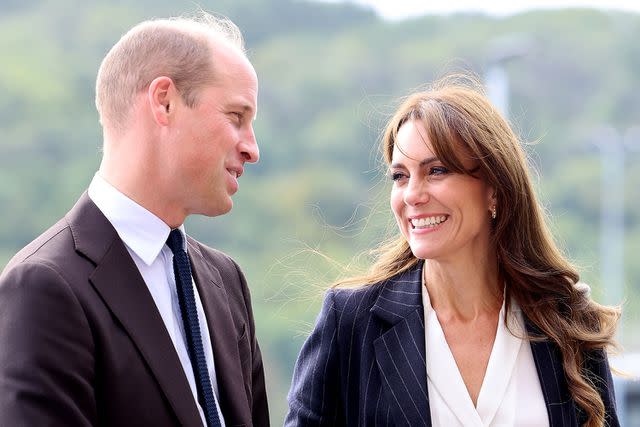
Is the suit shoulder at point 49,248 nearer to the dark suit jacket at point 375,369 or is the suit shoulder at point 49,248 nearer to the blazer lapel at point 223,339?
the blazer lapel at point 223,339

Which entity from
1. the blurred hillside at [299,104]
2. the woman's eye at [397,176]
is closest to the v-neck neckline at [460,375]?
the woman's eye at [397,176]

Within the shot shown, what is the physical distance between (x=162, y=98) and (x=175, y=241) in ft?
1.27

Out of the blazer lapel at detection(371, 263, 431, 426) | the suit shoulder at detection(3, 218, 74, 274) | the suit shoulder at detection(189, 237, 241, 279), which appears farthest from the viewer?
the blazer lapel at detection(371, 263, 431, 426)

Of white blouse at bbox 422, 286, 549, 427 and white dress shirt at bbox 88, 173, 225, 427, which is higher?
white dress shirt at bbox 88, 173, 225, 427

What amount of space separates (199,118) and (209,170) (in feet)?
0.44

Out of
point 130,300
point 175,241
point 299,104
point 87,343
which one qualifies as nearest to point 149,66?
point 175,241

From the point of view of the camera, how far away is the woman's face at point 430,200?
3432 mm

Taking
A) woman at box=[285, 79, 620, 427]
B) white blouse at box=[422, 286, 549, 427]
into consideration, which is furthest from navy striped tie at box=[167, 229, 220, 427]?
white blouse at box=[422, 286, 549, 427]

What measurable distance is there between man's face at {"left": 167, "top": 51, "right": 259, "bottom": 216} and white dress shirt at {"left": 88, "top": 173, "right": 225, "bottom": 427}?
4.0 inches

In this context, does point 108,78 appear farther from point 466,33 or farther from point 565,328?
point 466,33

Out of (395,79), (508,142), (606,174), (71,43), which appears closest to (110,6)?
(71,43)

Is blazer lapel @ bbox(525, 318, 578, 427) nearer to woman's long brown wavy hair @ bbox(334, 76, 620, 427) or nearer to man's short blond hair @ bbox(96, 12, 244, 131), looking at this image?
woman's long brown wavy hair @ bbox(334, 76, 620, 427)

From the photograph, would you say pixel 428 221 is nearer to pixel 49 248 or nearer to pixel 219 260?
pixel 219 260

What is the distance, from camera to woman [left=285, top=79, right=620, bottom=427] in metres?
3.43
